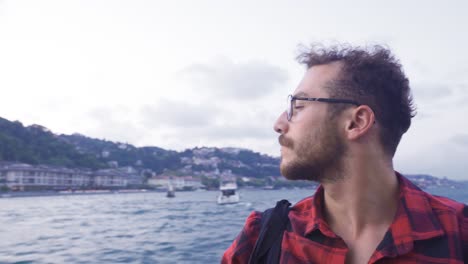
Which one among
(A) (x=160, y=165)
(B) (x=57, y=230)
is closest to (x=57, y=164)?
(A) (x=160, y=165)

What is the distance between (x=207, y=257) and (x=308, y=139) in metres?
12.8

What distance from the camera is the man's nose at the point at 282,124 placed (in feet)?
5.38

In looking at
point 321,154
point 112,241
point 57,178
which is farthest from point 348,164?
point 57,178

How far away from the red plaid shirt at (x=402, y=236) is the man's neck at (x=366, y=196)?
0.06m

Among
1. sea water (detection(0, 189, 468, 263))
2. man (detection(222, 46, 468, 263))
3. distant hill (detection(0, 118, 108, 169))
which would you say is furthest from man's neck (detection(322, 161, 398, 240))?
distant hill (detection(0, 118, 108, 169))

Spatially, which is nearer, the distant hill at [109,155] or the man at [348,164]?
the man at [348,164]

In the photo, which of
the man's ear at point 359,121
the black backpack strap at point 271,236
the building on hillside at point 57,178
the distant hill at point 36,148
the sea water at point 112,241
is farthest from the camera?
the distant hill at point 36,148

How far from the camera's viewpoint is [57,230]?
2197 centimetres

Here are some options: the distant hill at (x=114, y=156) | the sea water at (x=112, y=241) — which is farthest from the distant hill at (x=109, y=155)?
the sea water at (x=112, y=241)

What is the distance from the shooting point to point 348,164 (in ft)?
5.10

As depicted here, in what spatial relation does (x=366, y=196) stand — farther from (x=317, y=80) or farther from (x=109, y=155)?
(x=109, y=155)

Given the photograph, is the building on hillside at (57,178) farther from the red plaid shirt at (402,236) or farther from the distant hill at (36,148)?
the red plaid shirt at (402,236)

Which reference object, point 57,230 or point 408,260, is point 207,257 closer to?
point 57,230

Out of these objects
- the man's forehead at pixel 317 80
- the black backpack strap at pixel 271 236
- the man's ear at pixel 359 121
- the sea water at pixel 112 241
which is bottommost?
the sea water at pixel 112 241
